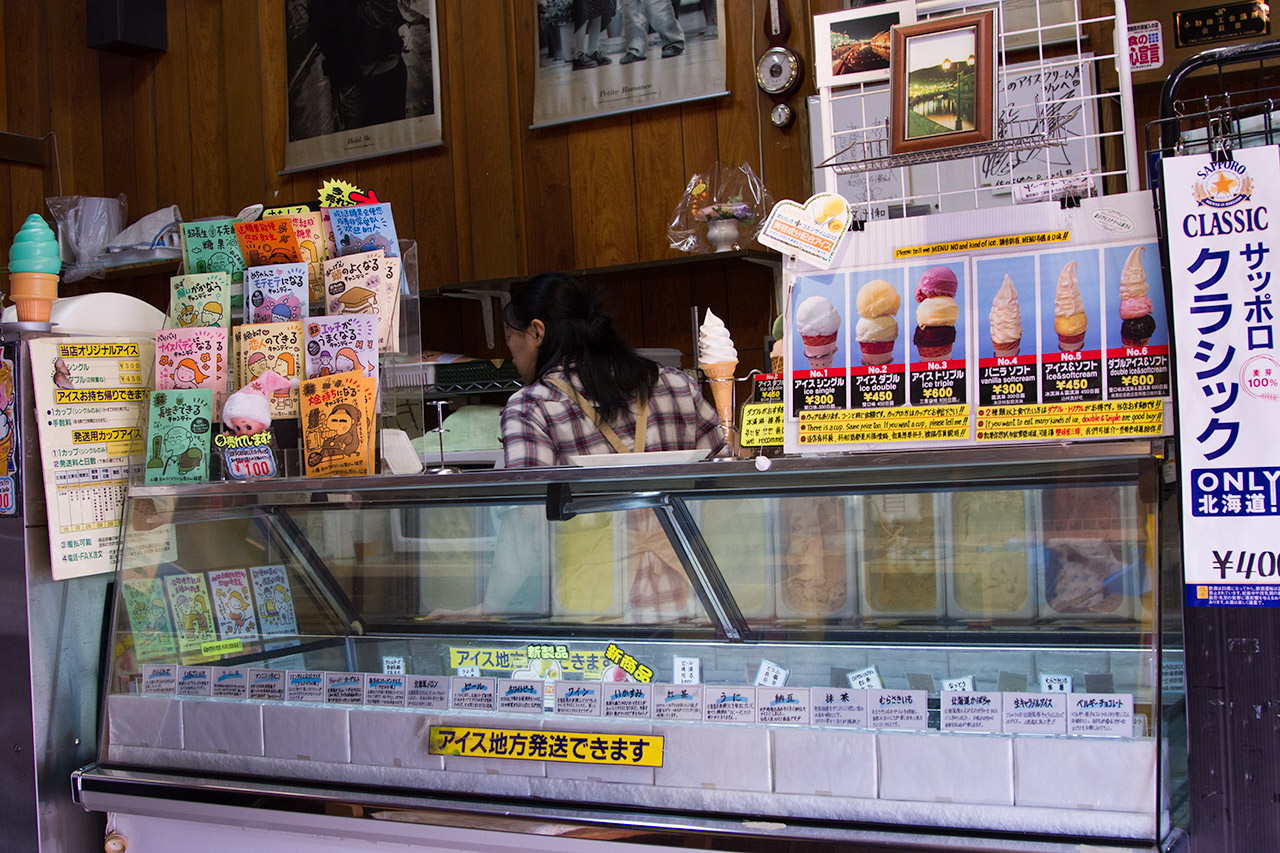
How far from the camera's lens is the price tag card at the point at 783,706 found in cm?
155

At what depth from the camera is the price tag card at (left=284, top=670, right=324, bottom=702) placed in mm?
1901

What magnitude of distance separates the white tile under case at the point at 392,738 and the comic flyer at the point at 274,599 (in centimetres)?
40

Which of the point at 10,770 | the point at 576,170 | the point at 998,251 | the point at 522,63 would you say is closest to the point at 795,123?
the point at 576,170

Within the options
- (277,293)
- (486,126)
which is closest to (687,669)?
(277,293)

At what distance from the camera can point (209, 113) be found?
5.51 m

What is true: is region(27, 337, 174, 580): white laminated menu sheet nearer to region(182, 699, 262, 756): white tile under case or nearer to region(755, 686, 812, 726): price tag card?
region(182, 699, 262, 756): white tile under case

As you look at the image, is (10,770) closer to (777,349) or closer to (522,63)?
(777,349)

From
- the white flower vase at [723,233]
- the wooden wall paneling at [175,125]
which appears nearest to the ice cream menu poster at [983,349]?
the white flower vase at [723,233]

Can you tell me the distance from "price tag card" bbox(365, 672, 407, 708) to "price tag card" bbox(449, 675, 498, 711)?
0.10 metres

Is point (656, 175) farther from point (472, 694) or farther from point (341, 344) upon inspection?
point (472, 694)

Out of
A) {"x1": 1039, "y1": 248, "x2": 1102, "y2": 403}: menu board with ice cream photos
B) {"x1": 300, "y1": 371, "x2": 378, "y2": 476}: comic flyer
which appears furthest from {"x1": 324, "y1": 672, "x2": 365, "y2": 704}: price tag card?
{"x1": 1039, "y1": 248, "x2": 1102, "y2": 403}: menu board with ice cream photos

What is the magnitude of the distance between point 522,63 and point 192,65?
2131mm

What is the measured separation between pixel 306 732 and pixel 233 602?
421mm

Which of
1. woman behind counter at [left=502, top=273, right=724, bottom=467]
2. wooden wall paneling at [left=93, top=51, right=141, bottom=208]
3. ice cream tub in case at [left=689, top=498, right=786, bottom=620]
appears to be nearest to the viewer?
ice cream tub in case at [left=689, top=498, right=786, bottom=620]
